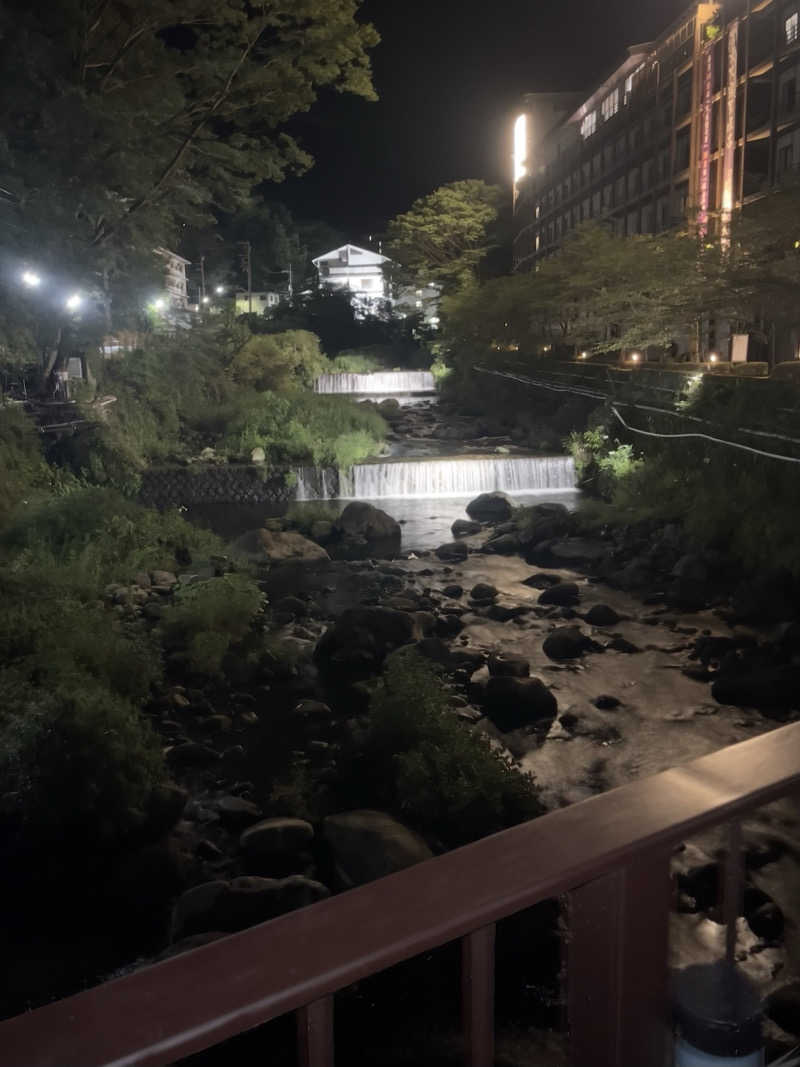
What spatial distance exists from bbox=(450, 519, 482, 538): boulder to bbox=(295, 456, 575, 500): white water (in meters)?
3.70

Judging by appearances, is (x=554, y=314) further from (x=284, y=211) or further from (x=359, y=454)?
(x=284, y=211)

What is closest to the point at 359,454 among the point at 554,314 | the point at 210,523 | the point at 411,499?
the point at 411,499

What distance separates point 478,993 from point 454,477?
21.5 meters

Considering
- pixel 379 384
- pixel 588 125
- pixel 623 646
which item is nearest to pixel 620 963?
pixel 623 646

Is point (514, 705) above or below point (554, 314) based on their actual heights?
below

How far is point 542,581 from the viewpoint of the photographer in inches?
583

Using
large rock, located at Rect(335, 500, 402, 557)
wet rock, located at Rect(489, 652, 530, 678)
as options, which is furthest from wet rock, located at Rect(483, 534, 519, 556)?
wet rock, located at Rect(489, 652, 530, 678)

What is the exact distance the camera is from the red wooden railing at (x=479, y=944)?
48.0 inches

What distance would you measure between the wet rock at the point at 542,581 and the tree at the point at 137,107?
10624 mm

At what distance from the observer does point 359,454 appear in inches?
919

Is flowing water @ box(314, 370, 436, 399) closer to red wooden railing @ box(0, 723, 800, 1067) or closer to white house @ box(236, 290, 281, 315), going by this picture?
white house @ box(236, 290, 281, 315)

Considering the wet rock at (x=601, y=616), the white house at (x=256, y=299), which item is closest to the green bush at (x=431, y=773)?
the wet rock at (x=601, y=616)

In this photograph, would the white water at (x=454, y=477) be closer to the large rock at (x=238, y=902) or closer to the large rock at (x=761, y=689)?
the large rock at (x=761, y=689)

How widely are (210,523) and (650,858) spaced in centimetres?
1884
